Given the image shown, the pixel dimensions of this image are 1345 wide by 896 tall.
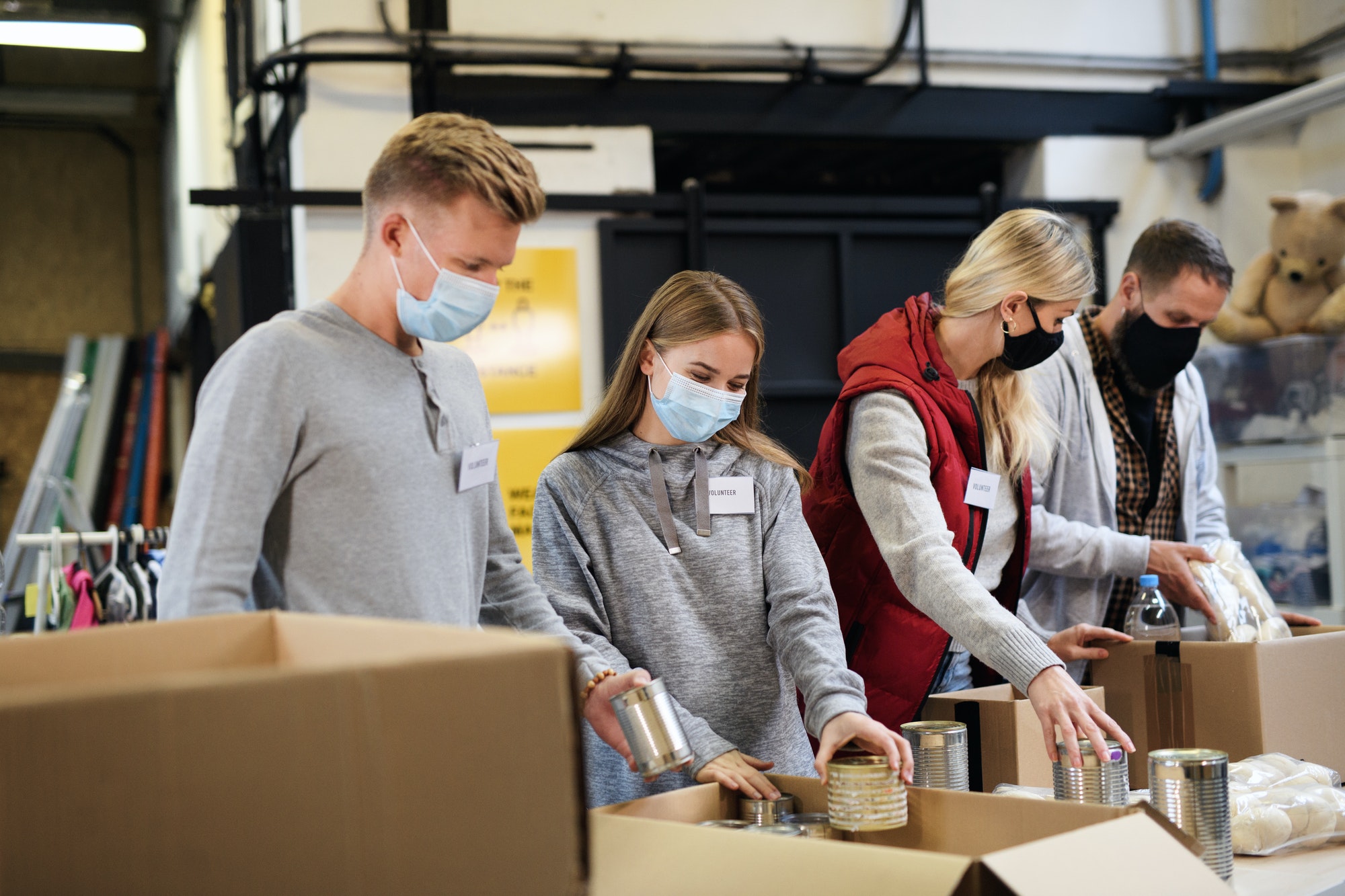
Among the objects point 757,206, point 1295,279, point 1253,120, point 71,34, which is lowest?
point 1295,279

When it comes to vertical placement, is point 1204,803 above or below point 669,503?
below

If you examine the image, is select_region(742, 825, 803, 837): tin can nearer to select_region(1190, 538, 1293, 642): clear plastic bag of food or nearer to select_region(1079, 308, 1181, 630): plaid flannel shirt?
select_region(1190, 538, 1293, 642): clear plastic bag of food

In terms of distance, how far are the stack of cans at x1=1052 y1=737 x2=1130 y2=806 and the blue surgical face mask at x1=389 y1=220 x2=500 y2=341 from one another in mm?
880

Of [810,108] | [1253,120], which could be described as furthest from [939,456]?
[1253,120]

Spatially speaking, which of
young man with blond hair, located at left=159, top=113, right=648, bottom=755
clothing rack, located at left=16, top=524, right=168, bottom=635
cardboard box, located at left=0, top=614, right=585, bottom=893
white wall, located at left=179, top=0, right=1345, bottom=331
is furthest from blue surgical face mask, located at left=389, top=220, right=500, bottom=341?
white wall, located at left=179, top=0, right=1345, bottom=331

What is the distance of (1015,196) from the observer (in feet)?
15.3

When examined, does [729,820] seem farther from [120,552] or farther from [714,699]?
[120,552]

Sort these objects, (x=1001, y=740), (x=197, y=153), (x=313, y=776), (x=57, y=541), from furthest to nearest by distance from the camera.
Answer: (x=197, y=153)
(x=57, y=541)
(x=1001, y=740)
(x=313, y=776)

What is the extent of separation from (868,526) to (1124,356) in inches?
34.8

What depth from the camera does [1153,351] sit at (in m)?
2.40

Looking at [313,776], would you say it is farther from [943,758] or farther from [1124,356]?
[1124,356]

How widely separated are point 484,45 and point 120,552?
78.7 inches

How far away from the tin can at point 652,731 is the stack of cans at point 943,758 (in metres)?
0.37

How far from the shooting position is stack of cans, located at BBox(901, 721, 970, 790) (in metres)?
1.40
